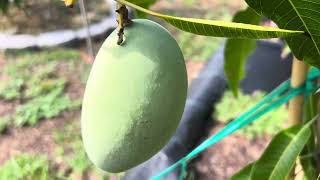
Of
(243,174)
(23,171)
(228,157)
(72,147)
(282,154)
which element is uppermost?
(282,154)

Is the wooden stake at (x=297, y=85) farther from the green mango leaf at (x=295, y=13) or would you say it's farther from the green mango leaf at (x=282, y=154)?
the green mango leaf at (x=295, y=13)

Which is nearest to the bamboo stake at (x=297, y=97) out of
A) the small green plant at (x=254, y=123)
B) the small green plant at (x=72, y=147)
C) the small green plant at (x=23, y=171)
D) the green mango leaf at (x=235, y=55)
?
the green mango leaf at (x=235, y=55)

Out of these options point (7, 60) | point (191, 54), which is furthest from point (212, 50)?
point (7, 60)

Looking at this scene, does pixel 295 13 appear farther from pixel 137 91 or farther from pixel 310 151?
pixel 310 151

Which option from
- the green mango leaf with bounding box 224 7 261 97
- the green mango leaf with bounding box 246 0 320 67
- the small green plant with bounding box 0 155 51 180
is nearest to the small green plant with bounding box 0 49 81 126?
the small green plant with bounding box 0 155 51 180

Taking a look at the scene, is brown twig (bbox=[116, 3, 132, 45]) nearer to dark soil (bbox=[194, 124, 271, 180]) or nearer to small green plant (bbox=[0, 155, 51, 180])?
small green plant (bbox=[0, 155, 51, 180])

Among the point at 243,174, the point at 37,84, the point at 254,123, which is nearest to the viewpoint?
the point at 243,174

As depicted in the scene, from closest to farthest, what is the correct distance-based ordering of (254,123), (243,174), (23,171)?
(243,174) < (23,171) < (254,123)

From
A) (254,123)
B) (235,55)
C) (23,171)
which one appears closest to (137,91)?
(235,55)
